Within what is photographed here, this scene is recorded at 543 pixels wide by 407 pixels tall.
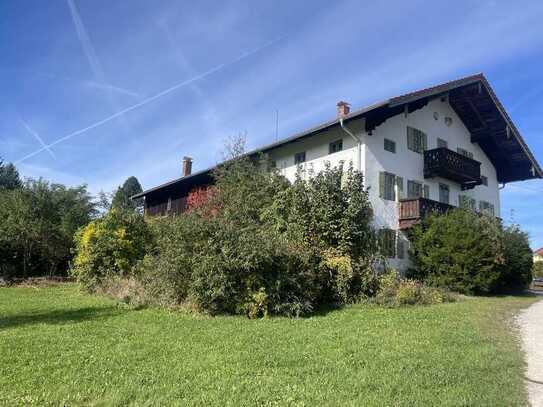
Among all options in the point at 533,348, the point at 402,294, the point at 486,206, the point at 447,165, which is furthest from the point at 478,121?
the point at 533,348

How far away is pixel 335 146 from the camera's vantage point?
65.9 feet

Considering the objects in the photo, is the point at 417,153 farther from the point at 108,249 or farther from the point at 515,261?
the point at 108,249

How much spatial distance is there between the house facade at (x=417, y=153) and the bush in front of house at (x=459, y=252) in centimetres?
105

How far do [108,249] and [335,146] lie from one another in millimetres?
10873

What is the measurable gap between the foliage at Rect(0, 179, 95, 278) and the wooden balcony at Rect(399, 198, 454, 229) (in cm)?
1812

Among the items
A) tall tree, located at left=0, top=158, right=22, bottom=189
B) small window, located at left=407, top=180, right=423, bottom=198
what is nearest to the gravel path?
small window, located at left=407, top=180, right=423, bottom=198

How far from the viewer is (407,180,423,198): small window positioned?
20938mm

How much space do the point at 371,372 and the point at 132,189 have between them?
5825cm

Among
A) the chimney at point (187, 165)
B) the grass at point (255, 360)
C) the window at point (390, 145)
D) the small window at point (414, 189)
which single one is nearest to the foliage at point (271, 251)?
the grass at point (255, 360)

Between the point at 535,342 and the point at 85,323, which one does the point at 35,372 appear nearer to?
the point at 85,323

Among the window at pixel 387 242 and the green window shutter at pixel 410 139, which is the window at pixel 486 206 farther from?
the window at pixel 387 242

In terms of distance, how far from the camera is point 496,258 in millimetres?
16938

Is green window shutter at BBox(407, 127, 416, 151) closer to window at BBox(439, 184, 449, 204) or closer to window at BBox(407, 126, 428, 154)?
window at BBox(407, 126, 428, 154)

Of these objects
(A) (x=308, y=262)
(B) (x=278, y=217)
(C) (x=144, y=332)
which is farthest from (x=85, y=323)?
(B) (x=278, y=217)
